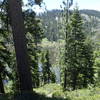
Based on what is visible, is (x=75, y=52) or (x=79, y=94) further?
(x=75, y=52)

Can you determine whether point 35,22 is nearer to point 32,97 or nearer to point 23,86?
point 23,86

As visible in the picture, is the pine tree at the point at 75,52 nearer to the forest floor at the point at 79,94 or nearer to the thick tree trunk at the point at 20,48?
the forest floor at the point at 79,94

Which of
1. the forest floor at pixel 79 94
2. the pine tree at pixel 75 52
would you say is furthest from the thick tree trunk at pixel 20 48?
the pine tree at pixel 75 52

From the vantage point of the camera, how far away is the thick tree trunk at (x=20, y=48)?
882cm

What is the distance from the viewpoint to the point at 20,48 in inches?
349

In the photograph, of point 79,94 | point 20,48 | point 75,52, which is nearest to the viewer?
point 20,48

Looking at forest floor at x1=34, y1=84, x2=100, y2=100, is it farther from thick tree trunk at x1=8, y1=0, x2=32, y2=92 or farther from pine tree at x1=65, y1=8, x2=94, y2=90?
pine tree at x1=65, y1=8, x2=94, y2=90

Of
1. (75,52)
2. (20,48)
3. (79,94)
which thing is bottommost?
(75,52)

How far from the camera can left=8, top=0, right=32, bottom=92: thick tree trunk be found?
8820mm

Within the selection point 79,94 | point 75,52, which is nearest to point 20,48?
point 79,94

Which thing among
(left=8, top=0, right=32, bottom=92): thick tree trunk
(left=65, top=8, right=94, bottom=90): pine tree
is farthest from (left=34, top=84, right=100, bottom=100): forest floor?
(left=65, top=8, right=94, bottom=90): pine tree

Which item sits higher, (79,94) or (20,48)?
(20,48)

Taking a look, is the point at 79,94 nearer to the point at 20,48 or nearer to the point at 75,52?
the point at 20,48

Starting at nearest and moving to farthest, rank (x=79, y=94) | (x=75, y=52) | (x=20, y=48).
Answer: (x=20, y=48)
(x=79, y=94)
(x=75, y=52)
